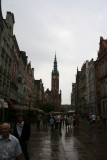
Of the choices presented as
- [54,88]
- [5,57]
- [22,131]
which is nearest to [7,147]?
[22,131]

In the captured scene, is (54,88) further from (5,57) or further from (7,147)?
(7,147)

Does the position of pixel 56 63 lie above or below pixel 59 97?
above

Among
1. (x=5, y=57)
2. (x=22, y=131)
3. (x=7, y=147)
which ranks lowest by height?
(x=22, y=131)

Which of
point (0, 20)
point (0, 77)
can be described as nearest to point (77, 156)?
point (0, 77)

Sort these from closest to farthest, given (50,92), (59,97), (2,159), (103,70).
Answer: (2,159) → (103,70) → (50,92) → (59,97)

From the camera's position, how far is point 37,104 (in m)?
66.0

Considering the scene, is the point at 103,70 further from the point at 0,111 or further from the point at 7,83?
the point at 0,111

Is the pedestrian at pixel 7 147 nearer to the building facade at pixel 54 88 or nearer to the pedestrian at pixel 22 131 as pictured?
the pedestrian at pixel 22 131

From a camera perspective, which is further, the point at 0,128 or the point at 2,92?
the point at 2,92

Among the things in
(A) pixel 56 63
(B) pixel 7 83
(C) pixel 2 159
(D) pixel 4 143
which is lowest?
(C) pixel 2 159

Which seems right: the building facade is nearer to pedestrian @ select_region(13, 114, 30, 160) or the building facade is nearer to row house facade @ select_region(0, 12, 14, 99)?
row house facade @ select_region(0, 12, 14, 99)

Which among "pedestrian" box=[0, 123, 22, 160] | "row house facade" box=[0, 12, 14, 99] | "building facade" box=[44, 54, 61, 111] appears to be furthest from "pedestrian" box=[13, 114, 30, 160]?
"building facade" box=[44, 54, 61, 111]

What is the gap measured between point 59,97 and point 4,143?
541 ft

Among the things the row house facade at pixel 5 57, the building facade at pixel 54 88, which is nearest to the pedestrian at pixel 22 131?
the row house facade at pixel 5 57
